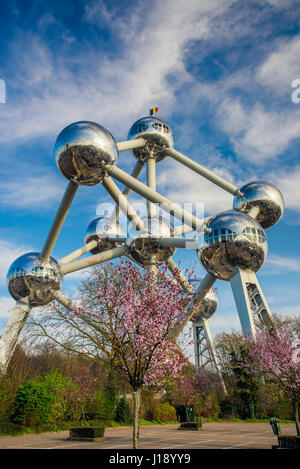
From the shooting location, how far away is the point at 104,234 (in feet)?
88.0

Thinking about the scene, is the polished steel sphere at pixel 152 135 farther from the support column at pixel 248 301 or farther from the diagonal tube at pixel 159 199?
the support column at pixel 248 301

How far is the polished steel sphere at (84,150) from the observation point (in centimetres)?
1545

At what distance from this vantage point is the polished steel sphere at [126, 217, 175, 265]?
19672 millimetres

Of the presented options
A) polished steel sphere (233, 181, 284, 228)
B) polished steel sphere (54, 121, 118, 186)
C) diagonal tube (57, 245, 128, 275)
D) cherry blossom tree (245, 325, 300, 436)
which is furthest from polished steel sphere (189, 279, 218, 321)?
cherry blossom tree (245, 325, 300, 436)

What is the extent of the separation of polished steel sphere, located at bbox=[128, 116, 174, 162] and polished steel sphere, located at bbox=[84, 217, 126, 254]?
5.61 meters

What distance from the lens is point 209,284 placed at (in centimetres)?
2011

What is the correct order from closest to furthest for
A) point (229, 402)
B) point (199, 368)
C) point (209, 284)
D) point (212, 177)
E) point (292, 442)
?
point (292, 442), point (209, 284), point (212, 177), point (229, 402), point (199, 368)

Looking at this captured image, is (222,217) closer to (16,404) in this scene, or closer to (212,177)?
(212,177)

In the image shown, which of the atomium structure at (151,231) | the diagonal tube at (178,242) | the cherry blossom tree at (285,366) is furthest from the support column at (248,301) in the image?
the cherry blossom tree at (285,366)

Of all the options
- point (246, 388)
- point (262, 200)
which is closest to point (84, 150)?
point (262, 200)

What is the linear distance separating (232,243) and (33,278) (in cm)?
1014

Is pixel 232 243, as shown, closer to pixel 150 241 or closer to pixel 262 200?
pixel 150 241
